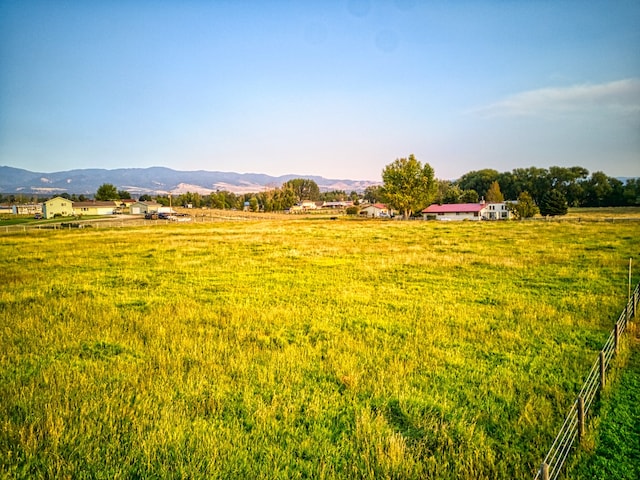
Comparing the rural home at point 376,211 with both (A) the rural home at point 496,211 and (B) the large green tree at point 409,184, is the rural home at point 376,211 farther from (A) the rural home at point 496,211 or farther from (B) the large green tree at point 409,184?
(A) the rural home at point 496,211

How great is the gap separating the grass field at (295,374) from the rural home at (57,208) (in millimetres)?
111799

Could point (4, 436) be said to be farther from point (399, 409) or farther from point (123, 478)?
point (399, 409)

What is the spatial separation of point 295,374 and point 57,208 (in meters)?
133

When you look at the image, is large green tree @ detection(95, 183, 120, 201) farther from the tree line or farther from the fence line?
the fence line

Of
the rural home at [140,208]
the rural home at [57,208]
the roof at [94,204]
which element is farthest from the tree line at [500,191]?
the rural home at [57,208]

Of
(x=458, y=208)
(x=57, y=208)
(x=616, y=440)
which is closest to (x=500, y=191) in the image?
(x=458, y=208)

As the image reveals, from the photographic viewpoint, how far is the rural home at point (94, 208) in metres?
125

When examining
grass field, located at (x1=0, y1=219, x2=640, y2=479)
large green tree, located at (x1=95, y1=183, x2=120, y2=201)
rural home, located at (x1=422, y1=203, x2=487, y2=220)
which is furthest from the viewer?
large green tree, located at (x1=95, y1=183, x2=120, y2=201)

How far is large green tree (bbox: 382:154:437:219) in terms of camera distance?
9875 cm

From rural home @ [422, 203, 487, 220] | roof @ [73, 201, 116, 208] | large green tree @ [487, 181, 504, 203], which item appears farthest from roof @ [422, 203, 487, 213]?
roof @ [73, 201, 116, 208]

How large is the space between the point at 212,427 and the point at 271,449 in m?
1.25

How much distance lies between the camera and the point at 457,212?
103 metres

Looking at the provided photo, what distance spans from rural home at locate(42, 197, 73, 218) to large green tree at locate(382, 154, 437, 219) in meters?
100

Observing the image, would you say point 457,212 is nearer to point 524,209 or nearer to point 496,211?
point 496,211
